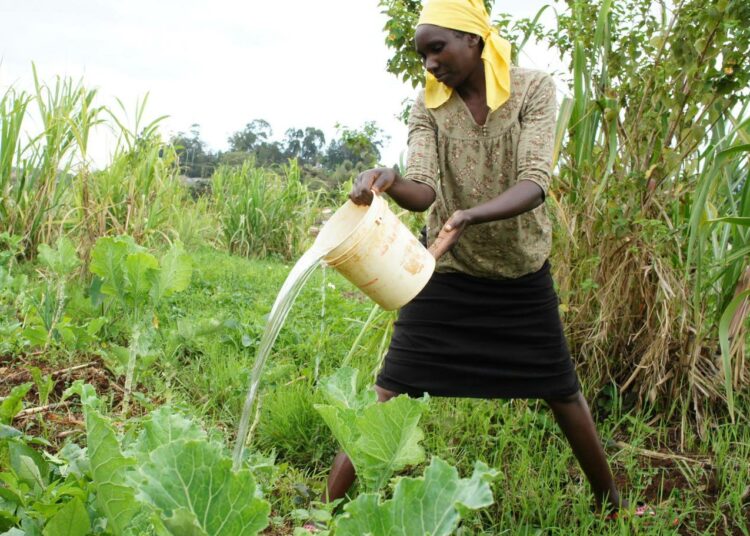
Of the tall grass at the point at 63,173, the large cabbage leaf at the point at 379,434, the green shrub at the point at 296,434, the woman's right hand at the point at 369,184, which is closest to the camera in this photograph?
the large cabbage leaf at the point at 379,434

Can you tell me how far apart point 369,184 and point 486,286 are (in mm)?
673

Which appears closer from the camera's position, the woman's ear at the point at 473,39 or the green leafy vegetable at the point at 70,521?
the green leafy vegetable at the point at 70,521

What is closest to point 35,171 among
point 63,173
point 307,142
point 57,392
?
point 63,173

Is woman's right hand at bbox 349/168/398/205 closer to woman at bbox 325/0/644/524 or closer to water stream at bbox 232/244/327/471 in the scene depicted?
water stream at bbox 232/244/327/471

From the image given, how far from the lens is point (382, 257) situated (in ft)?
5.15

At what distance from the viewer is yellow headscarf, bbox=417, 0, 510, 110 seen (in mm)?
1917

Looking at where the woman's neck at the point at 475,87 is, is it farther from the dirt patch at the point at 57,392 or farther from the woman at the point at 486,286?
the dirt patch at the point at 57,392

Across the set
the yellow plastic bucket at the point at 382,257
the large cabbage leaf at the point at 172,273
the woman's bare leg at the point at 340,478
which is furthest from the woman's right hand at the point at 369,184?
the woman's bare leg at the point at 340,478

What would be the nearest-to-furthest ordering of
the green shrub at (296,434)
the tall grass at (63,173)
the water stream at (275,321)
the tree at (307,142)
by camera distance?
the water stream at (275,321) < the green shrub at (296,434) < the tall grass at (63,173) < the tree at (307,142)

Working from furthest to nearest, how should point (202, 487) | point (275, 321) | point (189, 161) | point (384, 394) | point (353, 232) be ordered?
point (189, 161), point (384, 394), point (353, 232), point (275, 321), point (202, 487)

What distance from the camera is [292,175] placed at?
8.98 meters

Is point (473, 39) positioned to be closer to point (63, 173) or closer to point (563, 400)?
point (563, 400)

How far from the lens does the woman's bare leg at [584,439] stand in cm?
217

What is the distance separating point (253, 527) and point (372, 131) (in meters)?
2.65
